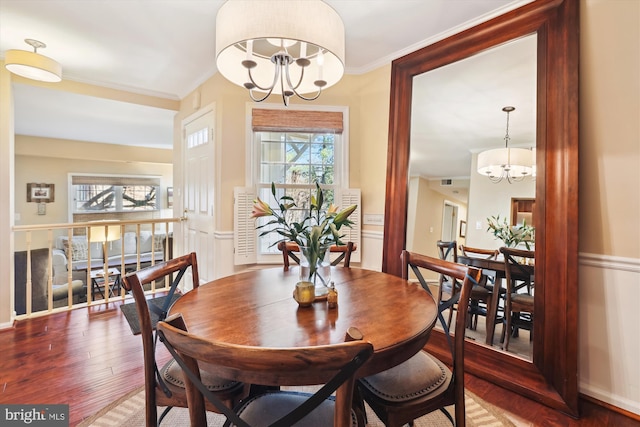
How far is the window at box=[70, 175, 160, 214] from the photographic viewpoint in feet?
21.0

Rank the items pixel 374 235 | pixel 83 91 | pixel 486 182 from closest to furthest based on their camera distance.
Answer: pixel 486 182 → pixel 374 235 → pixel 83 91

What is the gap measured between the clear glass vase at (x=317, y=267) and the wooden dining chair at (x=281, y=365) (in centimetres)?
54

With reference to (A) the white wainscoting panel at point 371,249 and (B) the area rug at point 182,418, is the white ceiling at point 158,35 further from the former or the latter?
(B) the area rug at point 182,418

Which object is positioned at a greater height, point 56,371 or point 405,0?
point 405,0

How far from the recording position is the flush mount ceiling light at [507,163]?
6.42 ft

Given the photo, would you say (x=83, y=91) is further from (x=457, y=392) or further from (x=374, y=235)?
(x=457, y=392)

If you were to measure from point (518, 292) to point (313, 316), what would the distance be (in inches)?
62.2

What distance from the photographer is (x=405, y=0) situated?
1992mm

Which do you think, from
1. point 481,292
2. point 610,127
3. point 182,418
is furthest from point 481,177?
point 182,418

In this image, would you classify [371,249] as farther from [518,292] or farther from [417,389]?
[417,389]

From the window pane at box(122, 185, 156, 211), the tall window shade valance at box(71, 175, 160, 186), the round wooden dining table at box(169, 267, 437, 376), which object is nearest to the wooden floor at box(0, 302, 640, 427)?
the round wooden dining table at box(169, 267, 437, 376)

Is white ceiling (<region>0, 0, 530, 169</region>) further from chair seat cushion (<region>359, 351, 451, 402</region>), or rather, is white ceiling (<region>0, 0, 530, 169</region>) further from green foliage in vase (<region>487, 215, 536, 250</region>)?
chair seat cushion (<region>359, 351, 451, 402</region>)

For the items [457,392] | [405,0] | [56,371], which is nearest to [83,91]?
[56,371]

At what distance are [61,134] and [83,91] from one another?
9.84 feet
